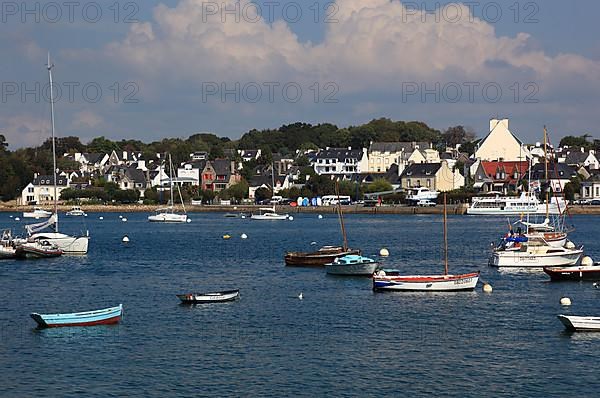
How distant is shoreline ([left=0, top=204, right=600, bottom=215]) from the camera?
133m

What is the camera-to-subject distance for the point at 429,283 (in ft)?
142

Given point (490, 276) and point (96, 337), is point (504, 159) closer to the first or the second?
Answer: point (490, 276)

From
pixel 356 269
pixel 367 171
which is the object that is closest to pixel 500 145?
pixel 367 171

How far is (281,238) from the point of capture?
85938 millimetres

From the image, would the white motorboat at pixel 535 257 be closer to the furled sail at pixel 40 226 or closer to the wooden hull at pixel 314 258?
the wooden hull at pixel 314 258

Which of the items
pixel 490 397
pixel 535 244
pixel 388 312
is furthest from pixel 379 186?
pixel 490 397

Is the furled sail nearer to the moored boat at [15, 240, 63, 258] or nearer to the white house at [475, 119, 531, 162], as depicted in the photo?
the moored boat at [15, 240, 63, 258]

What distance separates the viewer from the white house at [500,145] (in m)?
160

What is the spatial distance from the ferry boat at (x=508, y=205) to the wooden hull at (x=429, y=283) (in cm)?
8013

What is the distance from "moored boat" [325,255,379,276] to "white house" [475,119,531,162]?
371ft

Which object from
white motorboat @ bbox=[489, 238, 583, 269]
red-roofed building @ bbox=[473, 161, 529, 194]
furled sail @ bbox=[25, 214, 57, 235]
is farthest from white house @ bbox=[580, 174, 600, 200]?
furled sail @ bbox=[25, 214, 57, 235]

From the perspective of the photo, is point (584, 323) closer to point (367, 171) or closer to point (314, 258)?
point (314, 258)

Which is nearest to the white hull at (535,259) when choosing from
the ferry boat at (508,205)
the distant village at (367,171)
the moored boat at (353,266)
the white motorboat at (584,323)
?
the moored boat at (353,266)

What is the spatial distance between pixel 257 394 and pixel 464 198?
370 feet
